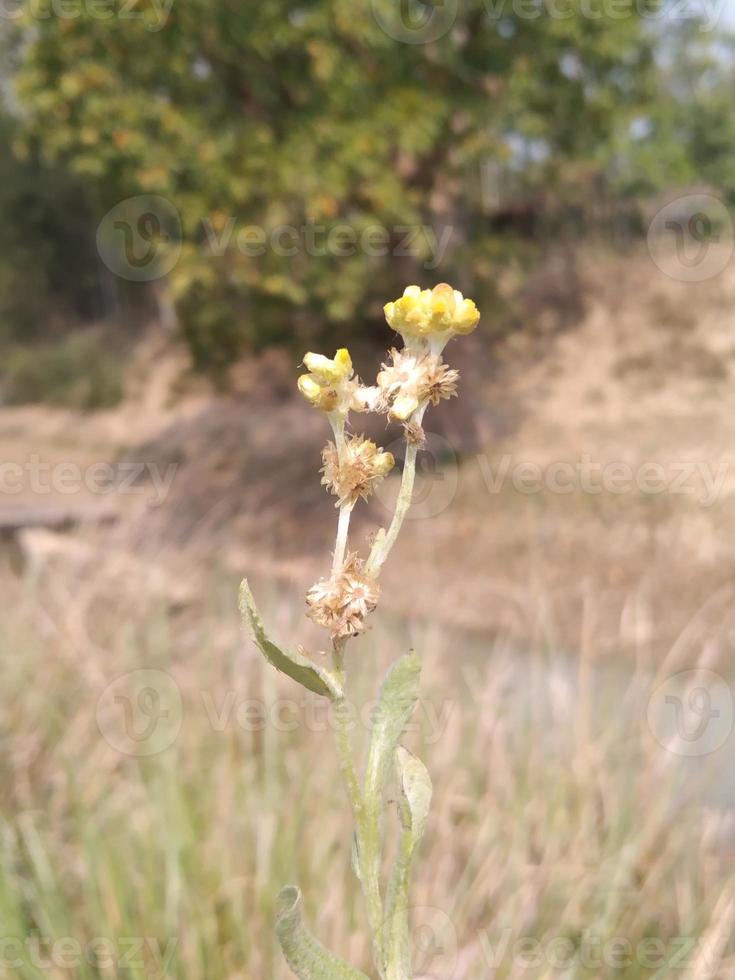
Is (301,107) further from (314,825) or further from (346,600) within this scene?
(346,600)

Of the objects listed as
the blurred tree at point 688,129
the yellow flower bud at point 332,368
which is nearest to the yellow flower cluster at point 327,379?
the yellow flower bud at point 332,368

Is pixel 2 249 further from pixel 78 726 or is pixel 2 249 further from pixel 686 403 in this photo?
pixel 78 726

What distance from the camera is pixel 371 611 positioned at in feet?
1.07

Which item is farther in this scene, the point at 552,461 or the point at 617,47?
the point at 552,461

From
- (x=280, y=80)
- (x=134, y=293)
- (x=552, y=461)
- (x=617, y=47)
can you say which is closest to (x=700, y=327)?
(x=552, y=461)

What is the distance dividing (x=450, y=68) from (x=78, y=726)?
16.0 feet

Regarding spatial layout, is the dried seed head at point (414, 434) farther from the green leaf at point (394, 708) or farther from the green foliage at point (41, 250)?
the green foliage at point (41, 250)

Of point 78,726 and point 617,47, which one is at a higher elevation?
point 617,47

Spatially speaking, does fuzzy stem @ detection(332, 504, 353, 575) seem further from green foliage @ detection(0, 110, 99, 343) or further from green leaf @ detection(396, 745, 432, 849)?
green foliage @ detection(0, 110, 99, 343)

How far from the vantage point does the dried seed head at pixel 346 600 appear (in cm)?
32

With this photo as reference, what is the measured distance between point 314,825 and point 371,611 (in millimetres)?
1252

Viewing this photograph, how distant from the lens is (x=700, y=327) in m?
7.59

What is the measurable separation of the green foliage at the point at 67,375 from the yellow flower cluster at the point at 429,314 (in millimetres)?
10947

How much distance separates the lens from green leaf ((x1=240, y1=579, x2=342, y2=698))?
0.31 metres
